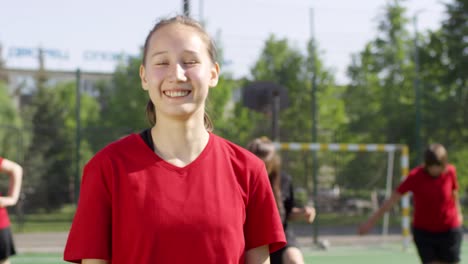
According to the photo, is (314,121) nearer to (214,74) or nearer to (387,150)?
(387,150)

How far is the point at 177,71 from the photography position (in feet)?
6.70

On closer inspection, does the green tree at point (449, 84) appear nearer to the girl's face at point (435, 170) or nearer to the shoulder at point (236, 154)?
the girl's face at point (435, 170)

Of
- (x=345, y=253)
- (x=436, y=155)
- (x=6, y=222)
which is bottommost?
(x=345, y=253)

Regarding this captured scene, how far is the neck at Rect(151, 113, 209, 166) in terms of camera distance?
6.89ft

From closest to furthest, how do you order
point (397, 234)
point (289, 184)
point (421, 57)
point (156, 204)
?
point (156, 204), point (289, 184), point (397, 234), point (421, 57)

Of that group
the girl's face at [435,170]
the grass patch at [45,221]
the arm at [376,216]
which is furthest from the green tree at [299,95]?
the girl's face at [435,170]

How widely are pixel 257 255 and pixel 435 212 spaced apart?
5235 millimetres

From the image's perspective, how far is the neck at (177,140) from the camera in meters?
2.10

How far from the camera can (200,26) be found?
2.19m

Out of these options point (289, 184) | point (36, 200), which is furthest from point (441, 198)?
point (36, 200)

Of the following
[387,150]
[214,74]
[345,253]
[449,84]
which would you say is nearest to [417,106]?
[387,150]

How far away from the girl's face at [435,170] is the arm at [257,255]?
5046 mm

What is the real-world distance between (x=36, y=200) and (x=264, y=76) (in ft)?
22.1

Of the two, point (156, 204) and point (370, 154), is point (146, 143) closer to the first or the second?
point (156, 204)
